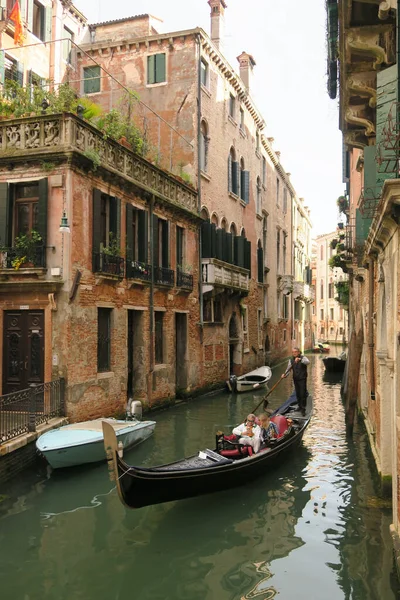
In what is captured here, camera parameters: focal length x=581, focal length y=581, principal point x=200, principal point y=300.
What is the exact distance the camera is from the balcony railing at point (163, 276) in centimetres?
1460

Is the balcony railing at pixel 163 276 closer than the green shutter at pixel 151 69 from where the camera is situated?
Yes

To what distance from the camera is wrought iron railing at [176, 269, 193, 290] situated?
16.1 m

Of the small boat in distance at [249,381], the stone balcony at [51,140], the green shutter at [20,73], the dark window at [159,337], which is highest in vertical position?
the green shutter at [20,73]

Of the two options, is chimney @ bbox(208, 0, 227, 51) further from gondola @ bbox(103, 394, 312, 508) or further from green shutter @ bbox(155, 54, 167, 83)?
gondola @ bbox(103, 394, 312, 508)

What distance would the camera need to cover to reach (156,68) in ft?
59.3

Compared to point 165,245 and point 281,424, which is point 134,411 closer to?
point 281,424

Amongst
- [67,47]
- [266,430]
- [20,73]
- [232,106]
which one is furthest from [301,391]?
[67,47]

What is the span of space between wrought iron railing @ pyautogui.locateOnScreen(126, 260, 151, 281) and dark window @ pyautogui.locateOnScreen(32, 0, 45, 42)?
861 cm

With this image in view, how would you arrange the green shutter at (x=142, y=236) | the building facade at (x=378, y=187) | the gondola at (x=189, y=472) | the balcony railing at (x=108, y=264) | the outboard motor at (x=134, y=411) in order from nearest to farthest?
the building facade at (x=378, y=187) → the gondola at (x=189, y=472) → the balcony railing at (x=108, y=264) → the outboard motor at (x=134, y=411) → the green shutter at (x=142, y=236)

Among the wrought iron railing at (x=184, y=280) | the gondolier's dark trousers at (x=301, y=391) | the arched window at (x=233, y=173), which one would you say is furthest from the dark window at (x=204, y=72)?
the gondolier's dark trousers at (x=301, y=391)

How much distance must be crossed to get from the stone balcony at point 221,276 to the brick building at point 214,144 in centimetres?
3

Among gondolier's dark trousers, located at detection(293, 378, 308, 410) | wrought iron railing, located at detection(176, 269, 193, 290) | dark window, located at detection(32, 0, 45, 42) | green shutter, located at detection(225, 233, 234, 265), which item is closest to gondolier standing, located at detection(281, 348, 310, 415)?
gondolier's dark trousers, located at detection(293, 378, 308, 410)

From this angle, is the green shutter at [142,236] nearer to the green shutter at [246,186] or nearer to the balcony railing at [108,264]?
the balcony railing at [108,264]

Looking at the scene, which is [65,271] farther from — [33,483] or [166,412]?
[166,412]
